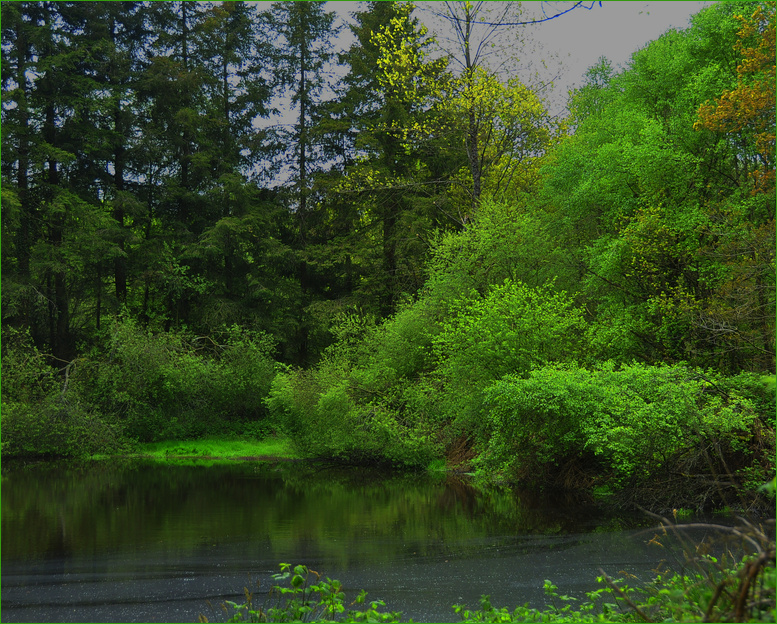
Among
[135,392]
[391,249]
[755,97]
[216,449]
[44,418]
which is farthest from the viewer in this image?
[391,249]

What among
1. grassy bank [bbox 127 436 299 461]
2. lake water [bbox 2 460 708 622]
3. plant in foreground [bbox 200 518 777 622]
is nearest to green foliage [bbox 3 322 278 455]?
grassy bank [bbox 127 436 299 461]

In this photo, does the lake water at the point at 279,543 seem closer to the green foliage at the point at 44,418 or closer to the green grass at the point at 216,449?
the green foliage at the point at 44,418

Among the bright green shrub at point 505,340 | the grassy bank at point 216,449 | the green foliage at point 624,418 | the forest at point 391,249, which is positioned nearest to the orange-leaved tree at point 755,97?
the forest at point 391,249

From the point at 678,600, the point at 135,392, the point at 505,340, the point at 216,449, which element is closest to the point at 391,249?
the point at 216,449

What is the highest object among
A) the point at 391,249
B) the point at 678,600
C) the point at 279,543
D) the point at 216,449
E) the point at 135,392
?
the point at 391,249

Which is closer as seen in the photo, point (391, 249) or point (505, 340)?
point (505, 340)

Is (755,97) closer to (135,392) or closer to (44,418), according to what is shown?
(135,392)

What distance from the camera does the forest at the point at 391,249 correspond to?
52.3 ft

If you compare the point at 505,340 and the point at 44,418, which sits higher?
the point at 505,340

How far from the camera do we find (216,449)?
26469 mm

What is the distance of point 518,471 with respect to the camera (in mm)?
17766

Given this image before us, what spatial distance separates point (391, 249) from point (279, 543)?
1977cm

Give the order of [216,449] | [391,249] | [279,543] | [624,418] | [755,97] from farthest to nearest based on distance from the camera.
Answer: [391,249] → [216,449] → [755,97] → [624,418] → [279,543]

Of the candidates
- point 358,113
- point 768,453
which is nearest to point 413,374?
point 768,453
